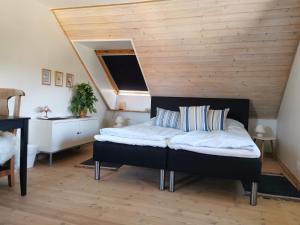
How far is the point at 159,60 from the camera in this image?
427cm

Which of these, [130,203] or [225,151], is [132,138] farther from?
[225,151]

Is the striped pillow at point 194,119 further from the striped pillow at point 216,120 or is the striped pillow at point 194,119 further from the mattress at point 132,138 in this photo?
the mattress at point 132,138

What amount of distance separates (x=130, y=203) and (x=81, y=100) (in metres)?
2.57

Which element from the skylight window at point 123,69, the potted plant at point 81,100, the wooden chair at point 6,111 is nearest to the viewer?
the wooden chair at point 6,111

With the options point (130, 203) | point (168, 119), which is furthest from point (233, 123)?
point (130, 203)

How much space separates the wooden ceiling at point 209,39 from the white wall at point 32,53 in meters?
0.31

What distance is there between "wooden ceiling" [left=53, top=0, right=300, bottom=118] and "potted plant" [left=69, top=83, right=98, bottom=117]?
891 millimetres

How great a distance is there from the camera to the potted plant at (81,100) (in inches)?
180

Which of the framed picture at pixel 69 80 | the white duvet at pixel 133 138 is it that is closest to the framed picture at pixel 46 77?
the framed picture at pixel 69 80

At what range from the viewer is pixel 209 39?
3.64 metres

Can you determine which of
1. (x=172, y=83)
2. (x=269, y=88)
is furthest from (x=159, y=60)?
(x=269, y=88)

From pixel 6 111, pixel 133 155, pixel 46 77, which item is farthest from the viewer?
pixel 46 77

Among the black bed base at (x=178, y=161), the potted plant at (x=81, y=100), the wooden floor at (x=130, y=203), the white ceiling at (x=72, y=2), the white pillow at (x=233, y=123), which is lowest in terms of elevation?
the wooden floor at (x=130, y=203)

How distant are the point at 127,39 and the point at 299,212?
3188 millimetres
